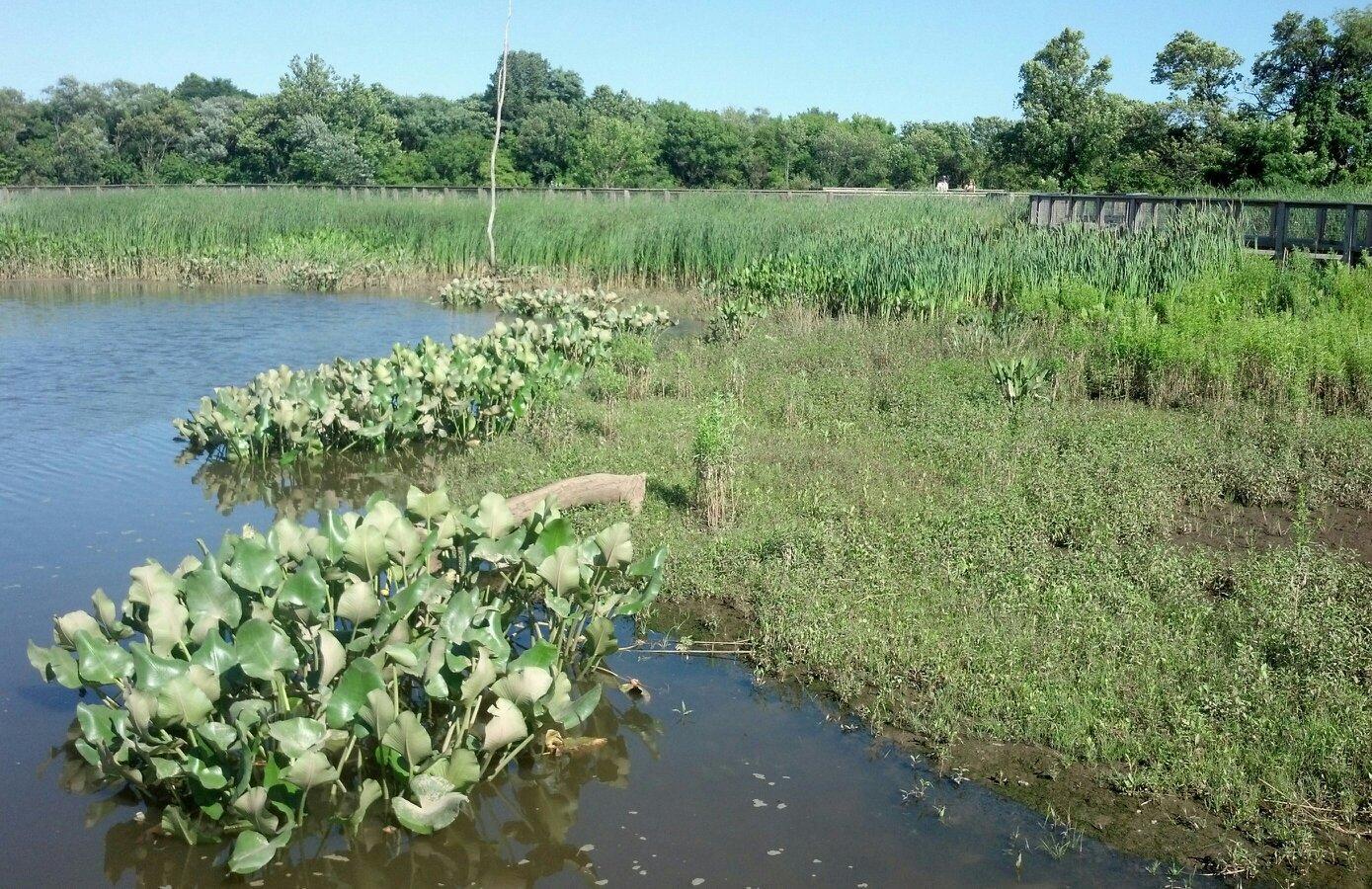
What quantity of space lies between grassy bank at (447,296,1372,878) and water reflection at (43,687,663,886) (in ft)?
4.20

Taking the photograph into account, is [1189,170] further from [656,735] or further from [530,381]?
[656,735]

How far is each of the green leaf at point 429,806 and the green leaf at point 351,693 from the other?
29cm

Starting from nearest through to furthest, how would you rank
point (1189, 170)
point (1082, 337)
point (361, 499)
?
1. point (361, 499)
2. point (1082, 337)
3. point (1189, 170)

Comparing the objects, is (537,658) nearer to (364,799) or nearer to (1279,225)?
(364,799)

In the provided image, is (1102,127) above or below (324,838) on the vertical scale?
above

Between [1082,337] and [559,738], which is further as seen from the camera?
[1082,337]

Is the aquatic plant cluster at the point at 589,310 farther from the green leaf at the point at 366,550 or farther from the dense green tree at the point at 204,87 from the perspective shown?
the dense green tree at the point at 204,87

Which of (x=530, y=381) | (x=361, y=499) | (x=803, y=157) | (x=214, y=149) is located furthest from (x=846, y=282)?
(x=803, y=157)

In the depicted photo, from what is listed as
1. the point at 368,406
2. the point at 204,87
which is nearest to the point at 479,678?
the point at 368,406

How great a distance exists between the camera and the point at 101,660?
13.2 ft

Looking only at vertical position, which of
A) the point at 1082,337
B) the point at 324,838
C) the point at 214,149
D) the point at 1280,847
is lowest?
the point at 324,838

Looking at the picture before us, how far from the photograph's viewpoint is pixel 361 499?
770cm

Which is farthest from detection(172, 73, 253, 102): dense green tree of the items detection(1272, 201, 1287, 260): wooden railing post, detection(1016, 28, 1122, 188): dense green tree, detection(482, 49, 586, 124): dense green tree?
detection(1272, 201, 1287, 260): wooden railing post

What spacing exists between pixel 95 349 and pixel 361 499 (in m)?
A: 6.79
